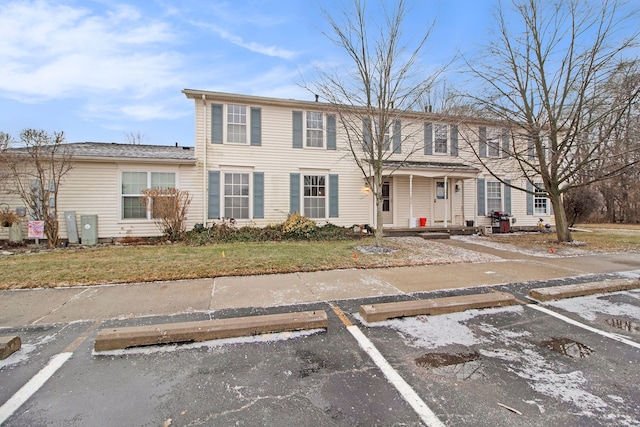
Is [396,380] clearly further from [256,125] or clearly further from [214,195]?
[256,125]

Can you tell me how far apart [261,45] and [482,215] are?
510 inches

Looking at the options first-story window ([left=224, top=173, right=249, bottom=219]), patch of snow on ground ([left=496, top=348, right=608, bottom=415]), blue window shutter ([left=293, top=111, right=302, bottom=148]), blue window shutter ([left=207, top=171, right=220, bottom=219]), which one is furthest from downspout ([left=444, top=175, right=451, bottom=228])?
patch of snow on ground ([left=496, top=348, right=608, bottom=415])

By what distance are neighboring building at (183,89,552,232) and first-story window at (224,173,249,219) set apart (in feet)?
0.13

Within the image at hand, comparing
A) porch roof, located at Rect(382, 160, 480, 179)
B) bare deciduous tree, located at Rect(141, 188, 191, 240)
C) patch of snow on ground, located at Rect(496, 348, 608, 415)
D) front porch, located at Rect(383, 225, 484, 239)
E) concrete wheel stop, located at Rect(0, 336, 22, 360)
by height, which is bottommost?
patch of snow on ground, located at Rect(496, 348, 608, 415)

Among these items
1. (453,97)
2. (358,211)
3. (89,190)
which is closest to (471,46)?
(453,97)

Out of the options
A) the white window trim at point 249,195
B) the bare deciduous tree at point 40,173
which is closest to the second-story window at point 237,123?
the white window trim at point 249,195

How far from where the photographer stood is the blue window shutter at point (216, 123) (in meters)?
11.5

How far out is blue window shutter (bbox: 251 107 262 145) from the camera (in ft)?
39.1

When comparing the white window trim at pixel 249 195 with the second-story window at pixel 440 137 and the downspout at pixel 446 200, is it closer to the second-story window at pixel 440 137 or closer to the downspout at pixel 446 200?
the second-story window at pixel 440 137

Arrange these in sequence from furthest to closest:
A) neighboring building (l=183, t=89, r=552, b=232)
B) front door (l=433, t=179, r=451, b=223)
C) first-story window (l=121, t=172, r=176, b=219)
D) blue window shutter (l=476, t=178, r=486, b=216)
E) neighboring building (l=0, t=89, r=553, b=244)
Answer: blue window shutter (l=476, t=178, r=486, b=216) < front door (l=433, t=179, r=451, b=223) < neighboring building (l=183, t=89, r=552, b=232) < first-story window (l=121, t=172, r=176, b=219) < neighboring building (l=0, t=89, r=553, b=244)

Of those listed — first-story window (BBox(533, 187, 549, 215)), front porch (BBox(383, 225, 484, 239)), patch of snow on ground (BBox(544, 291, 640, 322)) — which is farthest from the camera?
first-story window (BBox(533, 187, 549, 215))

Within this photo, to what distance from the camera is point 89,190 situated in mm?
10406

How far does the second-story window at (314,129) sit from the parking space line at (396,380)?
32.8 feet

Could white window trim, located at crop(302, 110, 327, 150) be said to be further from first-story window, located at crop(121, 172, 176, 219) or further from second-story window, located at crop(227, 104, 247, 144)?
first-story window, located at crop(121, 172, 176, 219)
